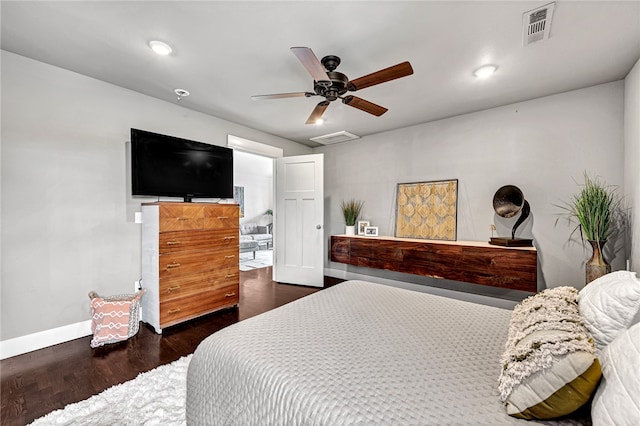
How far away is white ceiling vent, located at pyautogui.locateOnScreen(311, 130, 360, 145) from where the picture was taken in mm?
4426

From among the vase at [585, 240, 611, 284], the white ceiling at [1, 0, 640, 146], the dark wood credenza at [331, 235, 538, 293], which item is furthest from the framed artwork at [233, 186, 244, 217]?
the vase at [585, 240, 611, 284]

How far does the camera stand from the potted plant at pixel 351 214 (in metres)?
4.50

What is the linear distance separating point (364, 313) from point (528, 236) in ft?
9.12

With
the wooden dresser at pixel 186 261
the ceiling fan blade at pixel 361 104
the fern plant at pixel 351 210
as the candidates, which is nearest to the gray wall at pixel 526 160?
the fern plant at pixel 351 210

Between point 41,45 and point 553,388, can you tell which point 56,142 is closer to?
point 41,45

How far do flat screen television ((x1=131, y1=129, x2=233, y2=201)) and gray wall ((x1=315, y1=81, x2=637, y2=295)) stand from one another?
245cm

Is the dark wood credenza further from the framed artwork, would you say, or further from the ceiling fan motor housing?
the framed artwork

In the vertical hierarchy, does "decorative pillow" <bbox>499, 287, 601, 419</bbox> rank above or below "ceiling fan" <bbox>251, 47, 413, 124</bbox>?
below

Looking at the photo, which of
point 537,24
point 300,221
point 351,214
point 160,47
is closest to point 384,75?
point 537,24

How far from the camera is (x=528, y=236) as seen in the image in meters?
3.22

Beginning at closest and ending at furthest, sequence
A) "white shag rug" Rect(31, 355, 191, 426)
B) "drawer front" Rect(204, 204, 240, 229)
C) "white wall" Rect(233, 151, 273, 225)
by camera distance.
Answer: "white shag rug" Rect(31, 355, 191, 426) → "drawer front" Rect(204, 204, 240, 229) → "white wall" Rect(233, 151, 273, 225)

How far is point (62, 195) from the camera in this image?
2.47m

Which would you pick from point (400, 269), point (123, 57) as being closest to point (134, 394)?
point (123, 57)

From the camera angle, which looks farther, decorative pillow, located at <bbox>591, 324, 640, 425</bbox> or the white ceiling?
the white ceiling
